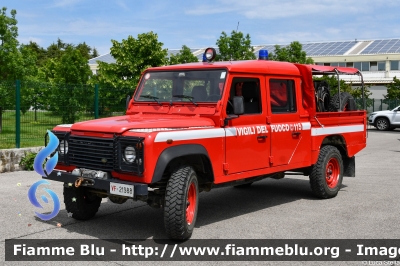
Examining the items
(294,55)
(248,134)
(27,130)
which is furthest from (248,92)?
(294,55)

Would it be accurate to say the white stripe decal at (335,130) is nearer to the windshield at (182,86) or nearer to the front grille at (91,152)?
the windshield at (182,86)

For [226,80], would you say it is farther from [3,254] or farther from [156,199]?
[3,254]

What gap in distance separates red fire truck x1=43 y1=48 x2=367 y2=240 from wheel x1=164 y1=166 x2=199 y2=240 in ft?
0.04

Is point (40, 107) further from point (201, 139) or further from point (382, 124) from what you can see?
point (382, 124)

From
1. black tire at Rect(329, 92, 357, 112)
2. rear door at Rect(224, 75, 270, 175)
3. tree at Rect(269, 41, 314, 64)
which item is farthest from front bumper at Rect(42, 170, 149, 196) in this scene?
tree at Rect(269, 41, 314, 64)

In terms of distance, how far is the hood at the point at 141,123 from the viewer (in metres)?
6.11

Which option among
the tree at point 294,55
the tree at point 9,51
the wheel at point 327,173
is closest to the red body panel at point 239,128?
the wheel at point 327,173

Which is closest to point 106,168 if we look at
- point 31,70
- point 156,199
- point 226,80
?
point 156,199

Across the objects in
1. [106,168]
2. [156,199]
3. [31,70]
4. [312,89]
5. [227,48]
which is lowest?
[156,199]

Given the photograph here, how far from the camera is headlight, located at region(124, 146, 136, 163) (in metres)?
5.84

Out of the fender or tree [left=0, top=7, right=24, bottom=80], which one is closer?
the fender

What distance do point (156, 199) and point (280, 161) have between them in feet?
7.73

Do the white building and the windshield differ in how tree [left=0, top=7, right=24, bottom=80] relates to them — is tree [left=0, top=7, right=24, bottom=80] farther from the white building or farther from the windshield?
the white building

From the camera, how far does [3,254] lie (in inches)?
224
